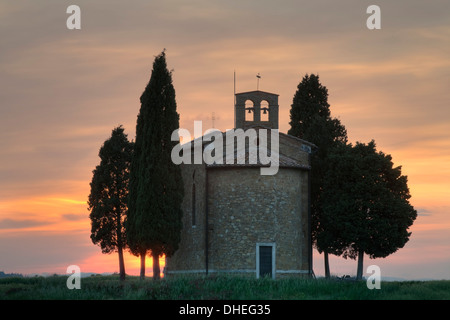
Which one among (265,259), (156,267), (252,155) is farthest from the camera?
(252,155)

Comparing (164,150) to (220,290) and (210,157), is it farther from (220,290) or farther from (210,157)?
(220,290)

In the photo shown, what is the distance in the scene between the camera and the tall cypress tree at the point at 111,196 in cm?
4141

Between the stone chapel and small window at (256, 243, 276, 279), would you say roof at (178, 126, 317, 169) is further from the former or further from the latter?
small window at (256, 243, 276, 279)

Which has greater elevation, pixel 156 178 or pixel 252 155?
pixel 252 155

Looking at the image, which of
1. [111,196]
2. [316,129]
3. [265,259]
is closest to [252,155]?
[265,259]

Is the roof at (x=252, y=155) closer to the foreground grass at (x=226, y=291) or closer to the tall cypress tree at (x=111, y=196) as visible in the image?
the tall cypress tree at (x=111, y=196)

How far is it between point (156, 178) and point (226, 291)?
8363 millimetres

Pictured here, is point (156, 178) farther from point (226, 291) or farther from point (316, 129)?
point (316, 129)

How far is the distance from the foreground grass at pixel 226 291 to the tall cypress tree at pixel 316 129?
967cm

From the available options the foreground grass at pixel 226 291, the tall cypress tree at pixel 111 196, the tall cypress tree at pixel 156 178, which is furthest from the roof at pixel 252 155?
the foreground grass at pixel 226 291

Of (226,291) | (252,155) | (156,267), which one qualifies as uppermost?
(252,155)

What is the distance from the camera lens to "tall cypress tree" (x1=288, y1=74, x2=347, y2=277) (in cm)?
4125

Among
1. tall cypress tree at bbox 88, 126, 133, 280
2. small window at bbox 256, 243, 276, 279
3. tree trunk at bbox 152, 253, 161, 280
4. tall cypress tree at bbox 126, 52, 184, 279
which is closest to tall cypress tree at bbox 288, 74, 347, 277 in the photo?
small window at bbox 256, 243, 276, 279

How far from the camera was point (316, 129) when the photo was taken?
43594 mm
